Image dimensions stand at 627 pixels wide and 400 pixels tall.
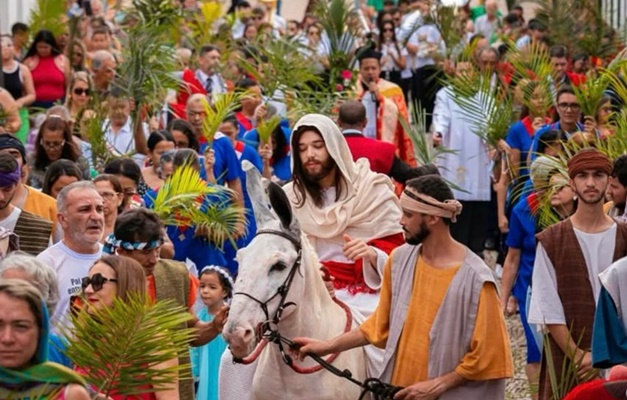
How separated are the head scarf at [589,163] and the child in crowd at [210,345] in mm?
2487

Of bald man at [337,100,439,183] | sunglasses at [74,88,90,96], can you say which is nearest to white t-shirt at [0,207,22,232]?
bald man at [337,100,439,183]

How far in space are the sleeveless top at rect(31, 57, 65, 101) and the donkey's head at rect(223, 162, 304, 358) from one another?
12.4 meters

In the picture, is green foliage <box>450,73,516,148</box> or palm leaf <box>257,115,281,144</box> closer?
green foliage <box>450,73,516,148</box>

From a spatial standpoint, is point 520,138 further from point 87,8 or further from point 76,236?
point 87,8

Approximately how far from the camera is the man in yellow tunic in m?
8.95

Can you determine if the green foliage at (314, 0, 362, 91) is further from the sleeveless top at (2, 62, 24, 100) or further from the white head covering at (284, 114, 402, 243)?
the white head covering at (284, 114, 402, 243)

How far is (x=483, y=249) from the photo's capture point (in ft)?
69.6

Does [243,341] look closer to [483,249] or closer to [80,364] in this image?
[80,364]

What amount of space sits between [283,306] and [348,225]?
1.40 m

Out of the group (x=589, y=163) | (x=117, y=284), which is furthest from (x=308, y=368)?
(x=589, y=163)

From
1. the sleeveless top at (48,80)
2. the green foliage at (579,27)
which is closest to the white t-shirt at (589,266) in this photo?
the sleeveless top at (48,80)

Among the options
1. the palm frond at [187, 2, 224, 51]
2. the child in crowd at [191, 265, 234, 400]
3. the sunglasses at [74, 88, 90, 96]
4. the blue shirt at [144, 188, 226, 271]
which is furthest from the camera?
the palm frond at [187, 2, 224, 51]

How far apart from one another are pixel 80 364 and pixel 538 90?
1070 centimetres

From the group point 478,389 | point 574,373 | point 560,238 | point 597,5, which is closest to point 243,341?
point 478,389
